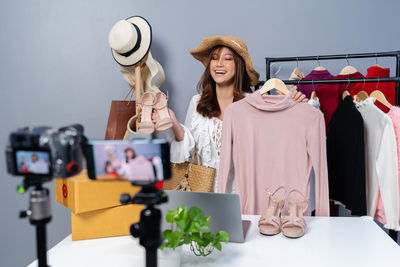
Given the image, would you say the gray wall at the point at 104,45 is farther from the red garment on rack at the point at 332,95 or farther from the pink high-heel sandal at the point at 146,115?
the pink high-heel sandal at the point at 146,115

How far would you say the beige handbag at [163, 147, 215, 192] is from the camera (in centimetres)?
207

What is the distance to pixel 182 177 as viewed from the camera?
2.16 metres

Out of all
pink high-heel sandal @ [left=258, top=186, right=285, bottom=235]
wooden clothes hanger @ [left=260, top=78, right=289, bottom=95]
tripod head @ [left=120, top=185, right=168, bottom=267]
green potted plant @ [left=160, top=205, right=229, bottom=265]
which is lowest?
pink high-heel sandal @ [left=258, top=186, right=285, bottom=235]

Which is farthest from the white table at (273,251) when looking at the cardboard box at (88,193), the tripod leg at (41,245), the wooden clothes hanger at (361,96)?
the wooden clothes hanger at (361,96)

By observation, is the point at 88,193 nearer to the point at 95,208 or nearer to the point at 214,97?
the point at 95,208

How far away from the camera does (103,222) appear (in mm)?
1280

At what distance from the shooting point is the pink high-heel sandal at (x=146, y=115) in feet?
6.38

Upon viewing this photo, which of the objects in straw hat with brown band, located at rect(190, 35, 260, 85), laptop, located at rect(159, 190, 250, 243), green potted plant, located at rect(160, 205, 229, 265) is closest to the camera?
green potted plant, located at rect(160, 205, 229, 265)

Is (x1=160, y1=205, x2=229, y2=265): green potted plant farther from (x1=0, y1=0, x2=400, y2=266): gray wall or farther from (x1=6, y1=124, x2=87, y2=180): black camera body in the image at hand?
(x1=0, y1=0, x2=400, y2=266): gray wall

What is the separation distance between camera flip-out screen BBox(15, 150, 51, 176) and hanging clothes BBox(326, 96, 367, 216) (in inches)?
67.0

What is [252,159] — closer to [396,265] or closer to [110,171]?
[396,265]

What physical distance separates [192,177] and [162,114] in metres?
0.44

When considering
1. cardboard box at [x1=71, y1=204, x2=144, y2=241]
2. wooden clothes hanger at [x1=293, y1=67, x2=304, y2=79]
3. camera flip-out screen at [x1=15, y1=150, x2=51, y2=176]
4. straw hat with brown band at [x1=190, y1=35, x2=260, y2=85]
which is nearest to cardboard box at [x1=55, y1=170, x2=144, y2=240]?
cardboard box at [x1=71, y1=204, x2=144, y2=241]

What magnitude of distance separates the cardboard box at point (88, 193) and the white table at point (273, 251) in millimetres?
133
